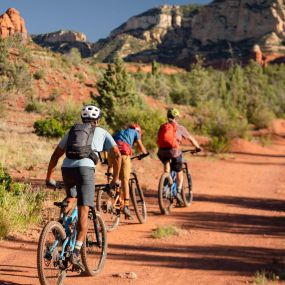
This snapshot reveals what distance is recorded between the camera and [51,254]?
14.7 ft

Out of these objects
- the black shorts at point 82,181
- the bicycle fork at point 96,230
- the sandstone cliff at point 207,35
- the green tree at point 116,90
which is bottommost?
the bicycle fork at point 96,230

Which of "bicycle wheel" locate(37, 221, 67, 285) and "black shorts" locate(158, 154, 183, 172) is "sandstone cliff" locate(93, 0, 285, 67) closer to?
"black shorts" locate(158, 154, 183, 172)

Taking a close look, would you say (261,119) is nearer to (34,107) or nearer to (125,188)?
(34,107)

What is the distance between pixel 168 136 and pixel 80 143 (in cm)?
446

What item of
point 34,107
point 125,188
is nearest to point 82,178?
point 125,188

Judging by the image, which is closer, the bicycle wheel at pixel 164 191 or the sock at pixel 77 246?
the sock at pixel 77 246

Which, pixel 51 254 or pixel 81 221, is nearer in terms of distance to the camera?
pixel 51 254

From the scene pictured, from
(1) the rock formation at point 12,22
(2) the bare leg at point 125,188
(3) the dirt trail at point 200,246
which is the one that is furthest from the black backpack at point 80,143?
(1) the rock formation at point 12,22

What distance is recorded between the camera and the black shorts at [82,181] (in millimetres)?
4691

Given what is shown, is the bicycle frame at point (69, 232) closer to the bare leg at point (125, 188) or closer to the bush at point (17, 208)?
the bush at point (17, 208)

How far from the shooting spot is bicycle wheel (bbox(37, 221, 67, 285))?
442 centimetres

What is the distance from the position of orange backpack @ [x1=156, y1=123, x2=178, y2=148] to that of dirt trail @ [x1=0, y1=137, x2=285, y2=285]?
4.80 feet

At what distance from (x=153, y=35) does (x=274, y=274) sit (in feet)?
518

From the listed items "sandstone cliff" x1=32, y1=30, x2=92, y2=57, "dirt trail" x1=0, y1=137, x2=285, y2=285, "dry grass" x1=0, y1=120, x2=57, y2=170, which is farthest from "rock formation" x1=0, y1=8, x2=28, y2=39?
"sandstone cliff" x1=32, y1=30, x2=92, y2=57
